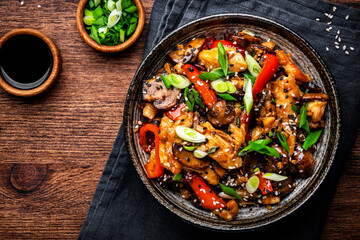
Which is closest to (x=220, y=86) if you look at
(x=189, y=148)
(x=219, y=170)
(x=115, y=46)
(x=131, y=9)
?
(x=189, y=148)

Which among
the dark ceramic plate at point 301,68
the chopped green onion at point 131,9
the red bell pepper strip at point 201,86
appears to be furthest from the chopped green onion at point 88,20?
the red bell pepper strip at point 201,86

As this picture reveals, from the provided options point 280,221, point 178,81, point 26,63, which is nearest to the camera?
point 178,81

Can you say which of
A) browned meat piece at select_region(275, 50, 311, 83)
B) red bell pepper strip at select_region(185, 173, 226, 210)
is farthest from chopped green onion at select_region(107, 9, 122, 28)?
red bell pepper strip at select_region(185, 173, 226, 210)

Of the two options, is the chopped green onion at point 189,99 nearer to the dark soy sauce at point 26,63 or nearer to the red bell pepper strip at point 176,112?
the red bell pepper strip at point 176,112

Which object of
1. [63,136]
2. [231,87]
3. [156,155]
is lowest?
[63,136]

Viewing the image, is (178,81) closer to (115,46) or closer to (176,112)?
(176,112)

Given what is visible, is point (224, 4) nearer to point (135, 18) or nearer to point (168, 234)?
point (135, 18)
